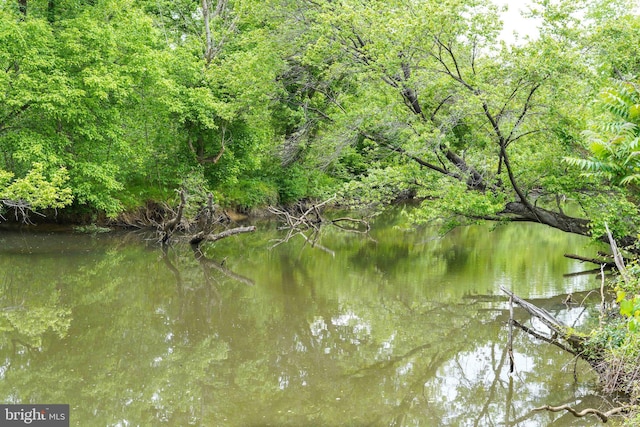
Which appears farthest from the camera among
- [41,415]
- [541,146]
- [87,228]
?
[87,228]

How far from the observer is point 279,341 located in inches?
363

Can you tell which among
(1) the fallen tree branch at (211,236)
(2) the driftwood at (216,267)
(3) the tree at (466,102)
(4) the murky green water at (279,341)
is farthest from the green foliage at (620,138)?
(1) the fallen tree branch at (211,236)

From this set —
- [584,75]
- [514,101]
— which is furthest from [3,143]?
[584,75]

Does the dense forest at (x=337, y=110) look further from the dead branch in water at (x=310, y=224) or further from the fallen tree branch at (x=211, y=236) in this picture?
the fallen tree branch at (x=211, y=236)

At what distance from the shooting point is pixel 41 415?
6465mm

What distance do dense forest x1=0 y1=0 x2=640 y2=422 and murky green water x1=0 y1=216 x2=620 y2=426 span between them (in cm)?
163

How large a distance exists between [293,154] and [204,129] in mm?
4393

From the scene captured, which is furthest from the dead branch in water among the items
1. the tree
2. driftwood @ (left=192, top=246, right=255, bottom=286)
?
the tree

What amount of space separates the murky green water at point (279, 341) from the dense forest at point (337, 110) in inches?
64.2

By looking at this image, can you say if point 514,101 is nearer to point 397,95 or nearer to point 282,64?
point 397,95

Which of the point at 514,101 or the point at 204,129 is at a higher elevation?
the point at 514,101

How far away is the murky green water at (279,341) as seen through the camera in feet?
22.5

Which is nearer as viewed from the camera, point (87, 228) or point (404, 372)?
point (404, 372)

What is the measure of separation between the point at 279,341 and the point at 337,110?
459 inches
